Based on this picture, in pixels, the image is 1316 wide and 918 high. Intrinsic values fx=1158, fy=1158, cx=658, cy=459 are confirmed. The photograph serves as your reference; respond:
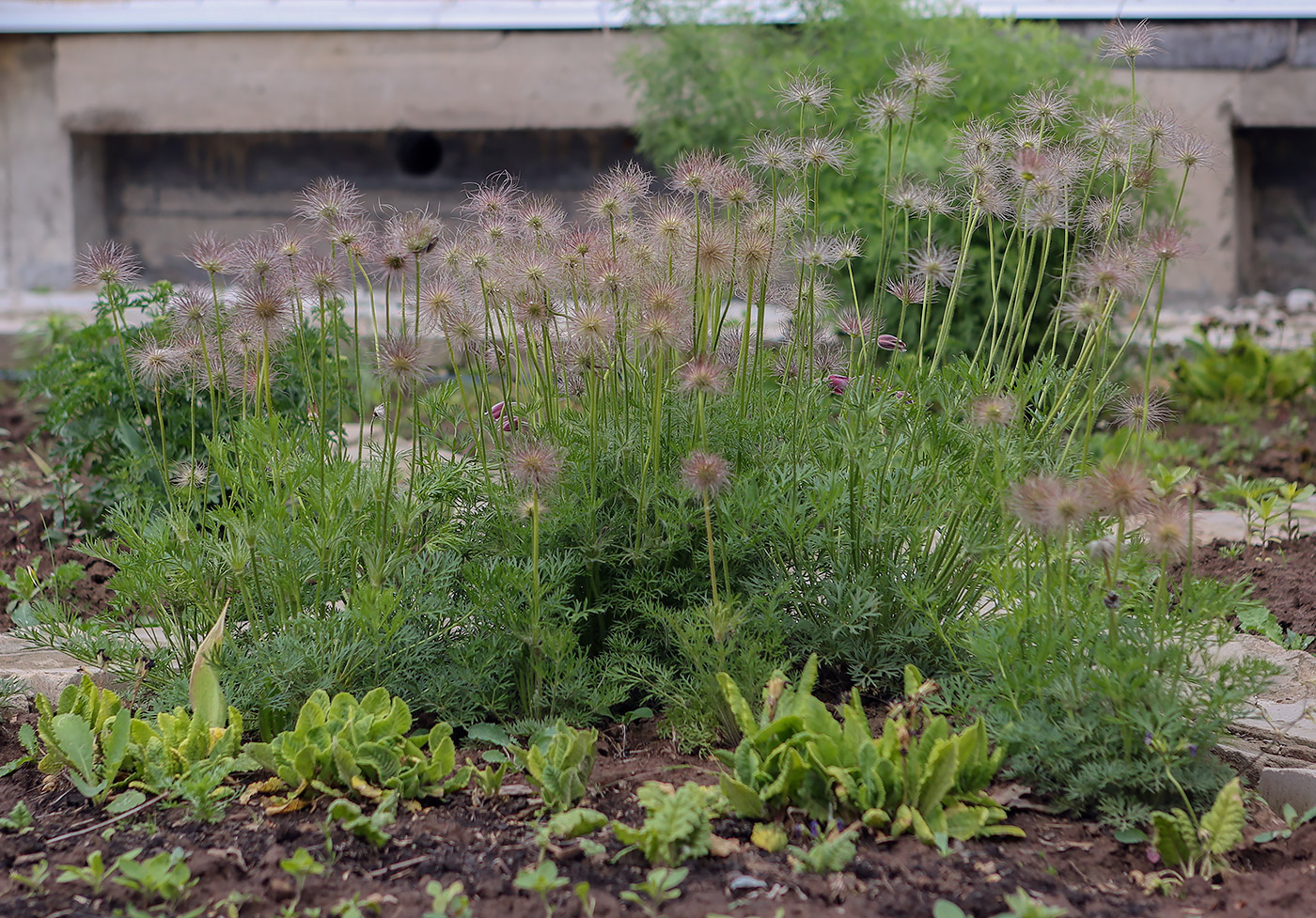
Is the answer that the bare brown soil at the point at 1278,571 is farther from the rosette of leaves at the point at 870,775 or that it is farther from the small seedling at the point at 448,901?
the small seedling at the point at 448,901

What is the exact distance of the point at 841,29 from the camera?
718 cm

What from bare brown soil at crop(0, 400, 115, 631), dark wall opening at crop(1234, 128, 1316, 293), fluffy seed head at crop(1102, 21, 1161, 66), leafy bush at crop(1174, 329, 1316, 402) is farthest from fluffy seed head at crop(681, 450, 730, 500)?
dark wall opening at crop(1234, 128, 1316, 293)

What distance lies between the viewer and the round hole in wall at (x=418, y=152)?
31.3 feet

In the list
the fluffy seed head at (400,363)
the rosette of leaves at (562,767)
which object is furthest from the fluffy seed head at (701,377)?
the rosette of leaves at (562,767)

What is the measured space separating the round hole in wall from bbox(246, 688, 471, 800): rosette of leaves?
7.72 metres

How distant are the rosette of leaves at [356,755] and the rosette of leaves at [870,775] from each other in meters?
0.61

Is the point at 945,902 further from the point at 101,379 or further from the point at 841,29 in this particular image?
the point at 841,29

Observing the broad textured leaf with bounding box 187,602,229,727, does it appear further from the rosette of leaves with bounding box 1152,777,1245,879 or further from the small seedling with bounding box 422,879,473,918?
the rosette of leaves with bounding box 1152,777,1245,879

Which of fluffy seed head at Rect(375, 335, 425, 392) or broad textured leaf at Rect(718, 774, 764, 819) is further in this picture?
fluffy seed head at Rect(375, 335, 425, 392)

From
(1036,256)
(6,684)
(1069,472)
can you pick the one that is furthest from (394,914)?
(1036,256)

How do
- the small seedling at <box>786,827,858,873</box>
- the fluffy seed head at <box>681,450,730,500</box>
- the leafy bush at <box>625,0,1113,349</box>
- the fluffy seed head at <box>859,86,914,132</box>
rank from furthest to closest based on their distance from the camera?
the leafy bush at <box>625,0,1113,349</box> < the fluffy seed head at <box>859,86,914,132</box> < the fluffy seed head at <box>681,450,730,500</box> < the small seedling at <box>786,827,858,873</box>

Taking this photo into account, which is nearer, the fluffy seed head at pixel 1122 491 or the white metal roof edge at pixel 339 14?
the fluffy seed head at pixel 1122 491

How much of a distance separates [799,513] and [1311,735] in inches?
50.7

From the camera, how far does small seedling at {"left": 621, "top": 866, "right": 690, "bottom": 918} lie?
6.33ft
